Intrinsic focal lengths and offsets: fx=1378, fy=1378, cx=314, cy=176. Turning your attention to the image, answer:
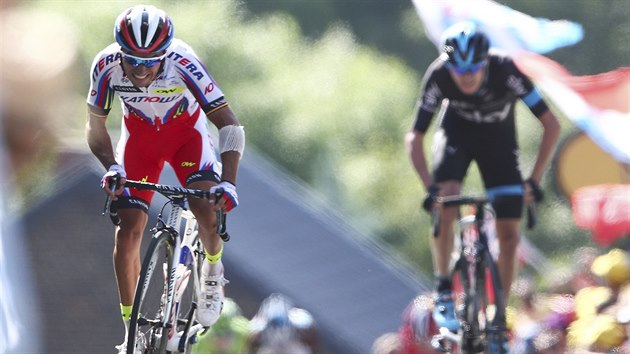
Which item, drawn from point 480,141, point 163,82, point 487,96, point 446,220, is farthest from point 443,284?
point 163,82

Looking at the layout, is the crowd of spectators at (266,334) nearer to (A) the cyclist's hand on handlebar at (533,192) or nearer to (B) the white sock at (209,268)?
(B) the white sock at (209,268)

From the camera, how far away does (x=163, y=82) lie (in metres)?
7.60

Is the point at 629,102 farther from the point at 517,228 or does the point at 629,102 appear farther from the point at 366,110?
the point at 366,110

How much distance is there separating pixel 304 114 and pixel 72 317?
10119 mm

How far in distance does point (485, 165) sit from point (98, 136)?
8.06ft

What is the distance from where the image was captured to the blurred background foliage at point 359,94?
2095 cm

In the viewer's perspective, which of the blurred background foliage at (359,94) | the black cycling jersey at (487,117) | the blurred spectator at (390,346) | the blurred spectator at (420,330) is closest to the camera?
the black cycling jersey at (487,117)

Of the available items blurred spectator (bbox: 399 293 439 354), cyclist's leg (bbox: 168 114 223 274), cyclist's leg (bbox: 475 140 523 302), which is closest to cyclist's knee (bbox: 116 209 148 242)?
cyclist's leg (bbox: 168 114 223 274)

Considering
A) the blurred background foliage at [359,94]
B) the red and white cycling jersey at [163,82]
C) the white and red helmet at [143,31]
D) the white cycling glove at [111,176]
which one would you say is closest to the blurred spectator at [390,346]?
the red and white cycling jersey at [163,82]

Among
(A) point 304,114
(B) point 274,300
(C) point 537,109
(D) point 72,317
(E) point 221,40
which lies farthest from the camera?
(A) point 304,114

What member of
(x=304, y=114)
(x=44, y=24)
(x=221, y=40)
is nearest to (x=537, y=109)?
(x=44, y=24)

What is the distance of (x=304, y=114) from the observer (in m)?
22.3

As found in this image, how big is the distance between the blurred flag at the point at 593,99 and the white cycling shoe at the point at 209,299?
21.0ft

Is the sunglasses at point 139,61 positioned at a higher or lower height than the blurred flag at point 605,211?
lower
